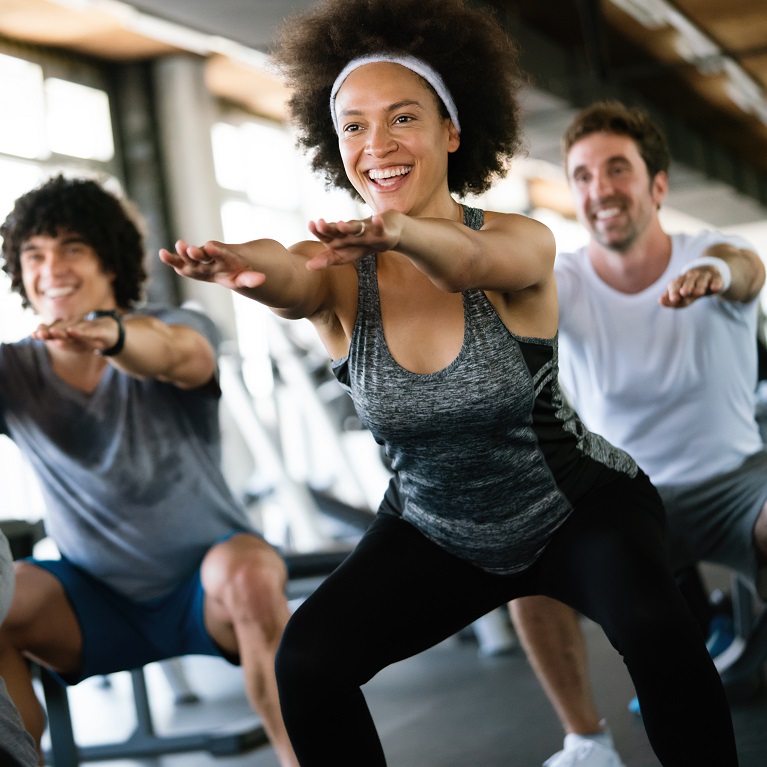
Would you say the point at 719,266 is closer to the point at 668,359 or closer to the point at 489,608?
the point at 668,359

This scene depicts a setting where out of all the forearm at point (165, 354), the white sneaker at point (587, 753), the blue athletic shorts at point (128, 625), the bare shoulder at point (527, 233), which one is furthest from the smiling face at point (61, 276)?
the white sneaker at point (587, 753)

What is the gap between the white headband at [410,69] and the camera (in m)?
1.67

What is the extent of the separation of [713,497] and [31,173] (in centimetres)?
511

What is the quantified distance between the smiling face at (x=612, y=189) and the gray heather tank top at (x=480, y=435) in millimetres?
776

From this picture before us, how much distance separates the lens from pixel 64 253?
7.48ft

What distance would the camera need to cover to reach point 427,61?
1.69 metres

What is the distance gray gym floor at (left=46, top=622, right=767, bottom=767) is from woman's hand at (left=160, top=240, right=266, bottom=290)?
1.29 metres

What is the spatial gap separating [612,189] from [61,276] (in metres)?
1.19

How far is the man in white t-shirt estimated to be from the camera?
2223 millimetres

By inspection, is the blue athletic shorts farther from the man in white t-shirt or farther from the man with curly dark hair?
the man in white t-shirt

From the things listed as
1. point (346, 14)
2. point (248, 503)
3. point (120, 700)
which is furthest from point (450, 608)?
point (248, 503)

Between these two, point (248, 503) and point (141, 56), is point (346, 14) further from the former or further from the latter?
point (141, 56)

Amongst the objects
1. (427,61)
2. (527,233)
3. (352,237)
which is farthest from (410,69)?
(352,237)

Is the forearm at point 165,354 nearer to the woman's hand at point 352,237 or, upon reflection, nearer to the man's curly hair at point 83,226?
the man's curly hair at point 83,226
